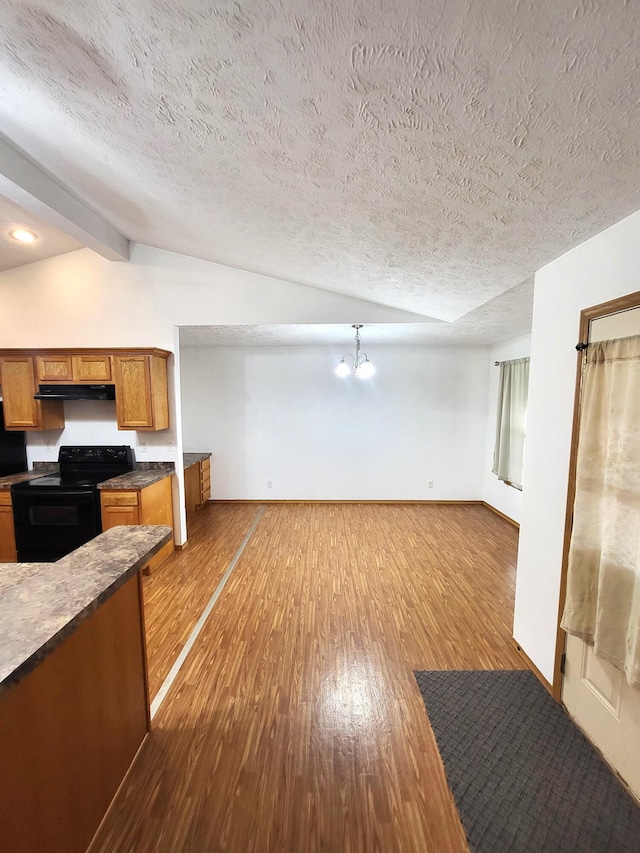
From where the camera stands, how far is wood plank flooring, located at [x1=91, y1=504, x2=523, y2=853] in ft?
4.29

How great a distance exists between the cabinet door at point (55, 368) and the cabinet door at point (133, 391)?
0.49 metres

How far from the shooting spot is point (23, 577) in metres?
1.26

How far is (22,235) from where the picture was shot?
2.92 m

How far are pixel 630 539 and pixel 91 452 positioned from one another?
4363mm

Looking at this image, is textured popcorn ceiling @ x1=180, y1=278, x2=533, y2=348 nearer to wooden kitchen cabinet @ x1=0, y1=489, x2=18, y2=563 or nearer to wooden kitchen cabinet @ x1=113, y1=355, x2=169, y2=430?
wooden kitchen cabinet @ x1=113, y1=355, x2=169, y2=430

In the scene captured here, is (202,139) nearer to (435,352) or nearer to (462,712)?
(462,712)

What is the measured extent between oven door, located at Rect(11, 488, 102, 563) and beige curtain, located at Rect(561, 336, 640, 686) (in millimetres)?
3632

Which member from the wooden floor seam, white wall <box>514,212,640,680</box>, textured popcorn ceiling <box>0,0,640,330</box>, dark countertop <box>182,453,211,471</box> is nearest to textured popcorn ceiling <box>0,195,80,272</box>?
textured popcorn ceiling <box>0,0,640,330</box>

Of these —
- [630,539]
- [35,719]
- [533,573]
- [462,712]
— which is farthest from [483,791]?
[35,719]

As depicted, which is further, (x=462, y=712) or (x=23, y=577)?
(x=462, y=712)

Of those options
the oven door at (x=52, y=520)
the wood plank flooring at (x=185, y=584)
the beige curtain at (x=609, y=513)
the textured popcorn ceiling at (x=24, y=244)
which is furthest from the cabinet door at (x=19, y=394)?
the beige curtain at (x=609, y=513)

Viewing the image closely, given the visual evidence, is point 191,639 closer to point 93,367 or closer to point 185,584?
point 185,584

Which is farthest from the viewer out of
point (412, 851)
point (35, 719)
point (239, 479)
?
point (239, 479)

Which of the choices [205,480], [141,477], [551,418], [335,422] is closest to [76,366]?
[141,477]
